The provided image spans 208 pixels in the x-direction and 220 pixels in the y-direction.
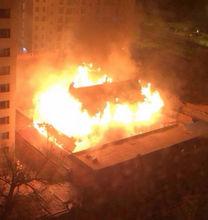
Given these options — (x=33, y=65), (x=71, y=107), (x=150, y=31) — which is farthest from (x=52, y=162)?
(x=150, y=31)

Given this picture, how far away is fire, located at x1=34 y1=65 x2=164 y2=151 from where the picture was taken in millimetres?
28281

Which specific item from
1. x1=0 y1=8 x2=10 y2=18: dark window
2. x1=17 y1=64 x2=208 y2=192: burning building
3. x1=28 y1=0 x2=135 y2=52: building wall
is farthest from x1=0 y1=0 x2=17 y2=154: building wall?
x1=28 y1=0 x2=135 y2=52: building wall

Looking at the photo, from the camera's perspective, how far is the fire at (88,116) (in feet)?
92.8

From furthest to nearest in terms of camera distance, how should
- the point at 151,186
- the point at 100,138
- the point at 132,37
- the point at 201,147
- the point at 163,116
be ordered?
the point at 132,37, the point at 163,116, the point at 201,147, the point at 100,138, the point at 151,186

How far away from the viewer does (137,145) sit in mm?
27562

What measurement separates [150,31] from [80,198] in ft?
83.1

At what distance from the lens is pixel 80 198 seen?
77.4ft

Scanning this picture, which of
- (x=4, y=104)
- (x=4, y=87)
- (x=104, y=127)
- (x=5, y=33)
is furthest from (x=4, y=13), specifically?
(x=104, y=127)

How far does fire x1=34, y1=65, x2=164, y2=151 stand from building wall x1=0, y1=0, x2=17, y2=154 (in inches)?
129

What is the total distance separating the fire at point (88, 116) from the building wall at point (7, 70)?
3.26 m

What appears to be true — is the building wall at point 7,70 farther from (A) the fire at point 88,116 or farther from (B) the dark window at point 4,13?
(A) the fire at point 88,116

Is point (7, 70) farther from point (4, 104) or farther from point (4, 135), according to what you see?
point (4, 135)

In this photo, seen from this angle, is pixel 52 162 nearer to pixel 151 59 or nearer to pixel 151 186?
pixel 151 186

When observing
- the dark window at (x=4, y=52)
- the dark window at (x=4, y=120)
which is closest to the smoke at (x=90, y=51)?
the dark window at (x=4, y=120)
